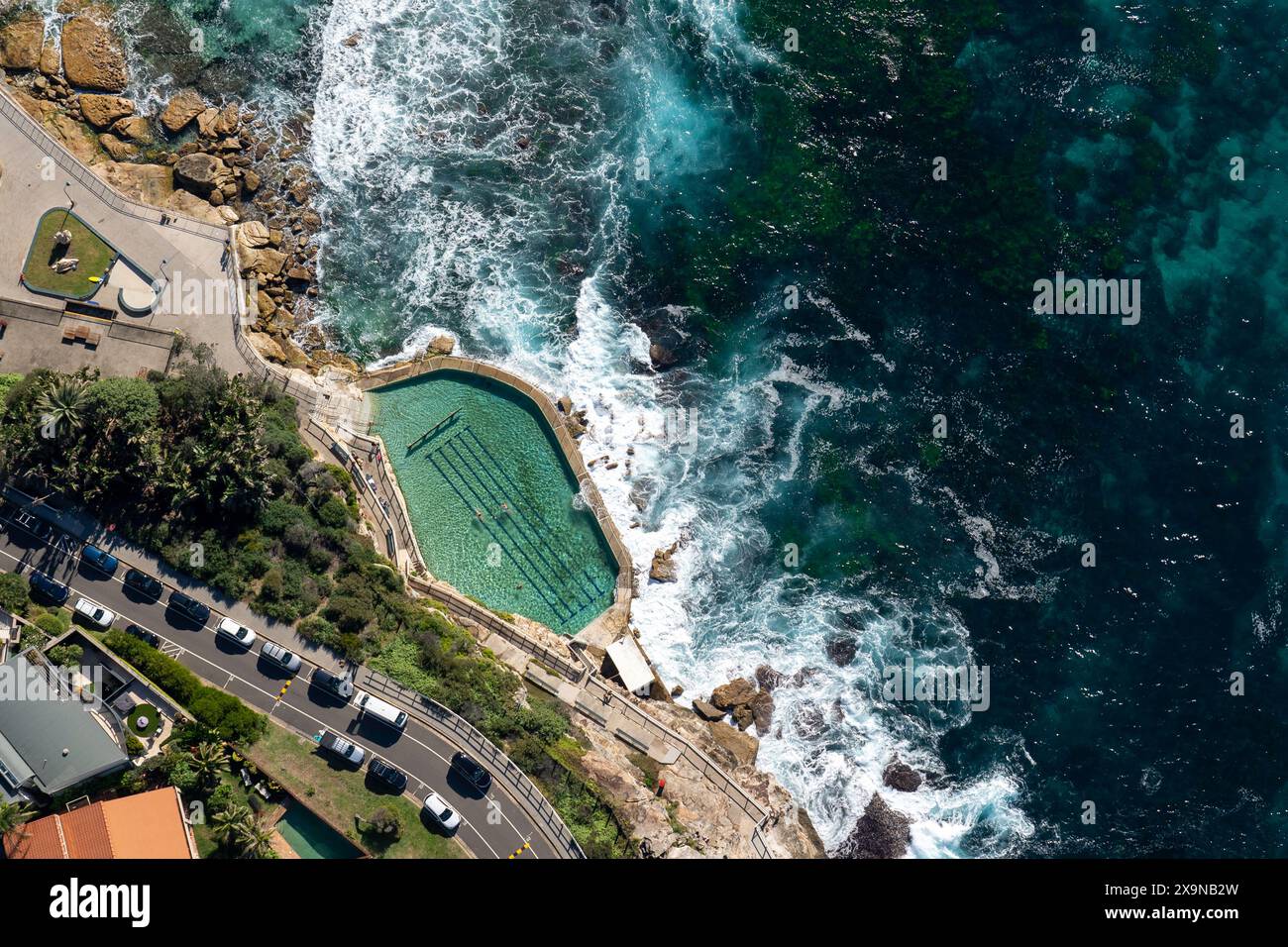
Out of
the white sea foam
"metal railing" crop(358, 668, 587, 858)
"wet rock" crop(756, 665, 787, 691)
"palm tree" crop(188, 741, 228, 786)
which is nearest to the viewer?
"palm tree" crop(188, 741, 228, 786)

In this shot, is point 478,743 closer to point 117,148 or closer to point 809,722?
point 809,722

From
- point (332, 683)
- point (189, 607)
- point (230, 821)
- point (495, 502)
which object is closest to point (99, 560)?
point (189, 607)

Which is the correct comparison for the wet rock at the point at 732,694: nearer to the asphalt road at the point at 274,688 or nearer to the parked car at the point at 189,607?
the asphalt road at the point at 274,688

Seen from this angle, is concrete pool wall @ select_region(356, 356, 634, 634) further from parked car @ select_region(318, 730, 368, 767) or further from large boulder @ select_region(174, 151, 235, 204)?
large boulder @ select_region(174, 151, 235, 204)

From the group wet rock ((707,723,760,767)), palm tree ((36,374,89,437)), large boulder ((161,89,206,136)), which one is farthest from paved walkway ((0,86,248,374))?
wet rock ((707,723,760,767))

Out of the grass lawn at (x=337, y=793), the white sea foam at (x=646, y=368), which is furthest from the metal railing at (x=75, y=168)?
the grass lawn at (x=337, y=793)
